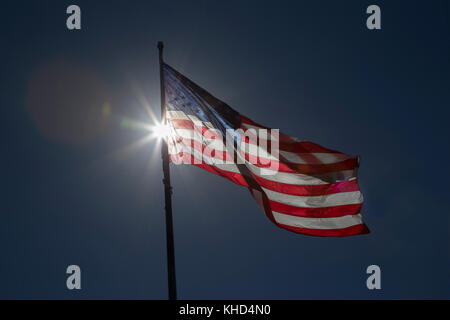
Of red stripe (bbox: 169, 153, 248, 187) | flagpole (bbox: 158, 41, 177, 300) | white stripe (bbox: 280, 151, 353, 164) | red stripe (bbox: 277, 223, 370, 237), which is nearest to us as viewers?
flagpole (bbox: 158, 41, 177, 300)

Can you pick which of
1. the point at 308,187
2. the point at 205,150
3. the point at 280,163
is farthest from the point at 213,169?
the point at 308,187

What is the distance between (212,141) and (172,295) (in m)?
3.77

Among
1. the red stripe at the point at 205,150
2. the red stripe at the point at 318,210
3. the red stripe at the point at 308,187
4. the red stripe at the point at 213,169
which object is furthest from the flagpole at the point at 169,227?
the red stripe at the point at 318,210

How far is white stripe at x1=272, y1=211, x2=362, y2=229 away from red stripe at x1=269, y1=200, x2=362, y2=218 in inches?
3.0

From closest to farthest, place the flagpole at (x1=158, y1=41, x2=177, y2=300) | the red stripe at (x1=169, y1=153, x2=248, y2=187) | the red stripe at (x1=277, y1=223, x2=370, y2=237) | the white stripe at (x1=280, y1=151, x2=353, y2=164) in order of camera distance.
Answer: the flagpole at (x1=158, y1=41, x2=177, y2=300)
the red stripe at (x1=277, y1=223, x2=370, y2=237)
the white stripe at (x1=280, y1=151, x2=353, y2=164)
the red stripe at (x1=169, y1=153, x2=248, y2=187)

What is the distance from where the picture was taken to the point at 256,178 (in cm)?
902

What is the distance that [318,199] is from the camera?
8.95 metres

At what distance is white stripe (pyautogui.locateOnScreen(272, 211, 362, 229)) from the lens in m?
8.82

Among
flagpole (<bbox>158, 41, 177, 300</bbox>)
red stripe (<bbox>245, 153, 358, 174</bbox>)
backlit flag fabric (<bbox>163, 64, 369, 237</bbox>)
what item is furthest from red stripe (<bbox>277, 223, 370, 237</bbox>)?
flagpole (<bbox>158, 41, 177, 300</bbox>)

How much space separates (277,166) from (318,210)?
56.7 inches

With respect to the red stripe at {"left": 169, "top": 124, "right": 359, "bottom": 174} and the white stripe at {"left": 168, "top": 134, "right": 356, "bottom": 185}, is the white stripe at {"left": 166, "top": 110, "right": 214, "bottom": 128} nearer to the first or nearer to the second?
the red stripe at {"left": 169, "top": 124, "right": 359, "bottom": 174}

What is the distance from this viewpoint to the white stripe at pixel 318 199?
886 centimetres

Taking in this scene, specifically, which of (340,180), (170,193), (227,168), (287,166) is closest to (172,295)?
(170,193)

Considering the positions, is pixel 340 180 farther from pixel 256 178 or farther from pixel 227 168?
pixel 227 168
